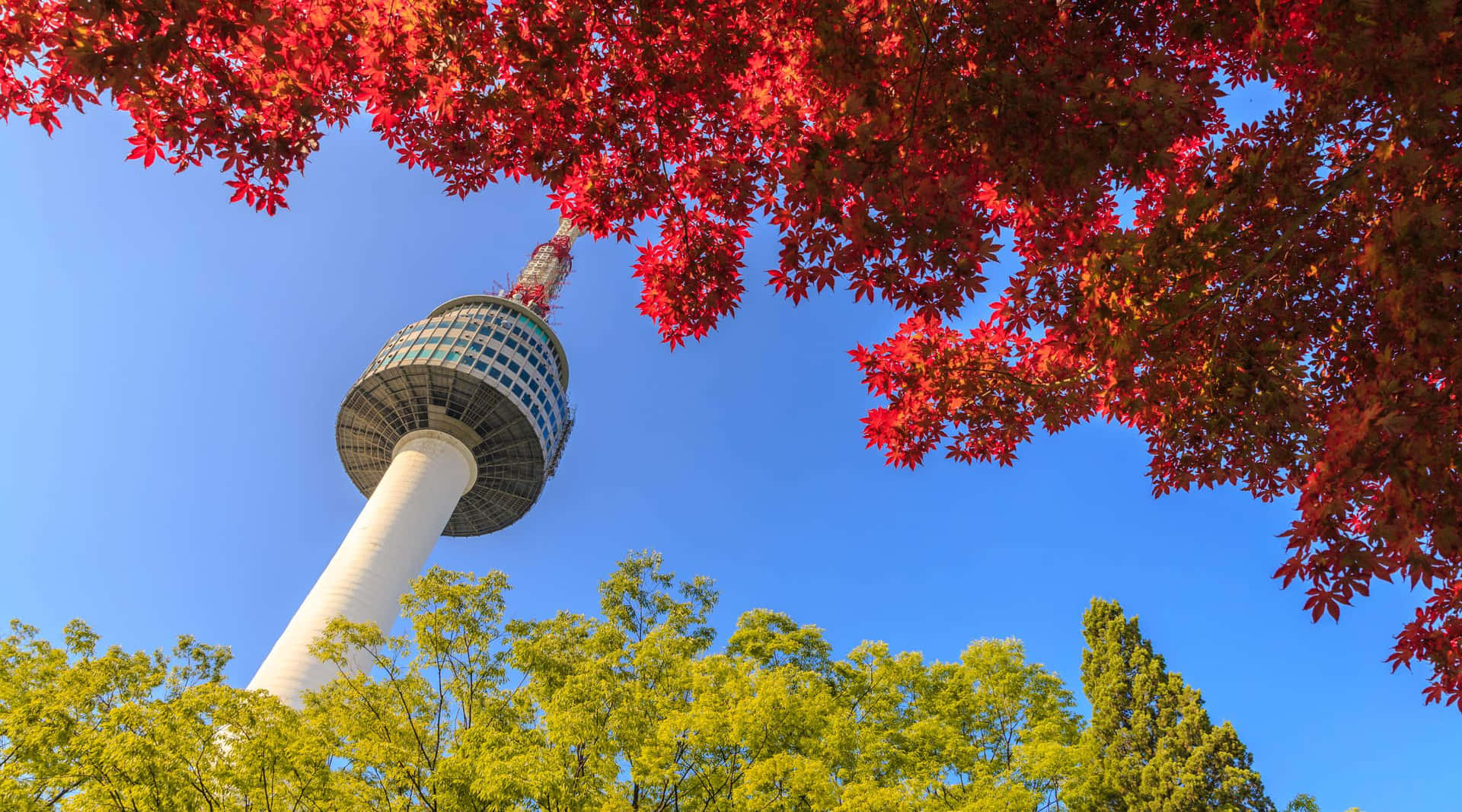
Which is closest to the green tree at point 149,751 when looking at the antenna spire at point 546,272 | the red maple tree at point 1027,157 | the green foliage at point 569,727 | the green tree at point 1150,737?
the green foliage at point 569,727

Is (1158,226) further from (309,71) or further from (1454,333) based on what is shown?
(309,71)

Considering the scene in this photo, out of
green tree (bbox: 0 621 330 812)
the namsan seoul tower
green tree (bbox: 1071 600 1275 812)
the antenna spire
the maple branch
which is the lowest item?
green tree (bbox: 0 621 330 812)

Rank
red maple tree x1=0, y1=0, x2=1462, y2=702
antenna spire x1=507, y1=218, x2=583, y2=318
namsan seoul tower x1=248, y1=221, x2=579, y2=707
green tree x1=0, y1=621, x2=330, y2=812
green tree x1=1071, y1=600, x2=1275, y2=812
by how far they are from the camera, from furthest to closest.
Answer: 1. antenna spire x1=507, y1=218, x2=583, y2=318
2. namsan seoul tower x1=248, y1=221, x2=579, y2=707
3. green tree x1=1071, y1=600, x2=1275, y2=812
4. green tree x1=0, y1=621, x2=330, y2=812
5. red maple tree x1=0, y1=0, x2=1462, y2=702

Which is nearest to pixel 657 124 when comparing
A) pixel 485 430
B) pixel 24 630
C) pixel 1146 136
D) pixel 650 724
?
pixel 1146 136

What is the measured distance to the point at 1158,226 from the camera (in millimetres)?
4355

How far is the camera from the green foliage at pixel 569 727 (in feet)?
35.2

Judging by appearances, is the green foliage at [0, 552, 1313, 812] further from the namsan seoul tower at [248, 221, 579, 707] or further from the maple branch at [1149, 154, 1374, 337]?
the namsan seoul tower at [248, 221, 579, 707]

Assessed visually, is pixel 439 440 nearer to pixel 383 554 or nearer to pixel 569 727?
pixel 383 554

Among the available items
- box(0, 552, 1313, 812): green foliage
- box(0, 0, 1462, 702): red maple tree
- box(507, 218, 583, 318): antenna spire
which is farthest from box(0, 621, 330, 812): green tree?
box(507, 218, 583, 318): antenna spire

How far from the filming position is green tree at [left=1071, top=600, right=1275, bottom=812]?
21219 millimetres

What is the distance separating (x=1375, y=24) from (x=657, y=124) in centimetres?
429

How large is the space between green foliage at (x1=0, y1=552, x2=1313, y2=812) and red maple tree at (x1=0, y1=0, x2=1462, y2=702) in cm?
799

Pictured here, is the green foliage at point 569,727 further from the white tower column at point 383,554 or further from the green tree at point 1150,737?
the white tower column at point 383,554

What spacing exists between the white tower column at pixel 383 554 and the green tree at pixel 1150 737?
2880 centimetres
